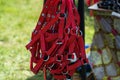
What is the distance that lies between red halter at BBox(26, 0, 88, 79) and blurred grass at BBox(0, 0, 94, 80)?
42.1 inches

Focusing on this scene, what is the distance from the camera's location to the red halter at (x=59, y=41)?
3.06 metres

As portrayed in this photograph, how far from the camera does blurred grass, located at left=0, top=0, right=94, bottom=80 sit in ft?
14.3

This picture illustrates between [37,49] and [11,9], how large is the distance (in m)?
3.13

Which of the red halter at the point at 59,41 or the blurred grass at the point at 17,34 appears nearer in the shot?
the red halter at the point at 59,41

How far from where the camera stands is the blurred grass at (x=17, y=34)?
14.3 feet

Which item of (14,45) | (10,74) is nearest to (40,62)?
(10,74)

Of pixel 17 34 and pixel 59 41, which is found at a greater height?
pixel 59 41

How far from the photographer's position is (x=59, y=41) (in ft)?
10.0

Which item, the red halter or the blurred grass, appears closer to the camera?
the red halter

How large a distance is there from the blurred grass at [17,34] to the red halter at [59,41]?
1069 mm

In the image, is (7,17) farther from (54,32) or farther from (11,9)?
(54,32)

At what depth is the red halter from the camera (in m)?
3.06

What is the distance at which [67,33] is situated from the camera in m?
3.05

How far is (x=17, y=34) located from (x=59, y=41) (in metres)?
2.36
